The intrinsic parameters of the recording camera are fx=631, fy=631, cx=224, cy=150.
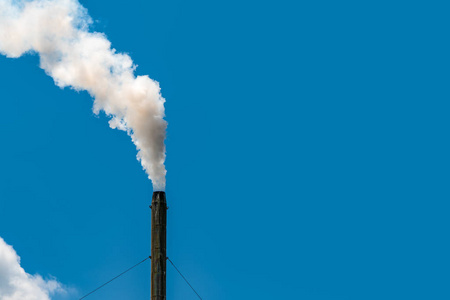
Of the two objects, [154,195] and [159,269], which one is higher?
[154,195]

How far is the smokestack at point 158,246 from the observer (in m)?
20.9

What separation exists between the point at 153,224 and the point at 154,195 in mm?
1046

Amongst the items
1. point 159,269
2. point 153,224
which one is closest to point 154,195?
point 153,224

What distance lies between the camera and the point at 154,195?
72.5ft

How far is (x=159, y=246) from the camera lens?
21.4m

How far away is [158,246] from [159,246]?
34 millimetres

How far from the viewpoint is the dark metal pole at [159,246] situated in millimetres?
20922

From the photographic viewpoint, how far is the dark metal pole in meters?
20.9

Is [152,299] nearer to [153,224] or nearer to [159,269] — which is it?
[159,269]

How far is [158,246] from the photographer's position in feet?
70.2

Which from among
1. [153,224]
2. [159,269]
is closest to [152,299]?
[159,269]

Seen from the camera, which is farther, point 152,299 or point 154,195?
point 154,195

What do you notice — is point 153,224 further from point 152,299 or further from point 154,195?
point 152,299

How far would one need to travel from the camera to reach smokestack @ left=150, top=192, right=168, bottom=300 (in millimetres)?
20922
